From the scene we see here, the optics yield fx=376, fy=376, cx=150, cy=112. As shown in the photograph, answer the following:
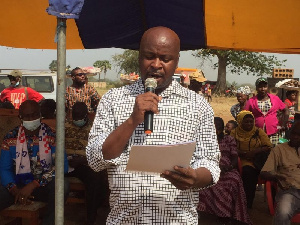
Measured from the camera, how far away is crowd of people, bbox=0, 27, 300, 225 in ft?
4.95

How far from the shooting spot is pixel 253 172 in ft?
17.5

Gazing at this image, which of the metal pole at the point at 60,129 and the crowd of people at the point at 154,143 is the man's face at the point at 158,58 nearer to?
the crowd of people at the point at 154,143

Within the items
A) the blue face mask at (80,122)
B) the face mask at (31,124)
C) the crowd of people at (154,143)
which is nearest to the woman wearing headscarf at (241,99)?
the crowd of people at (154,143)

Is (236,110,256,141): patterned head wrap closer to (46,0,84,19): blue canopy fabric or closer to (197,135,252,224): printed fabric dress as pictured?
(197,135,252,224): printed fabric dress

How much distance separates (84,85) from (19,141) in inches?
125

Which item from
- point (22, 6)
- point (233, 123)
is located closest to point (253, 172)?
point (233, 123)

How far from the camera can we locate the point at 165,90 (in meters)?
1.60

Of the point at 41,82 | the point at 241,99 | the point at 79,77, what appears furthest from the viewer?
the point at 41,82

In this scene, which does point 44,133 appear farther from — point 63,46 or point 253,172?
point 253,172

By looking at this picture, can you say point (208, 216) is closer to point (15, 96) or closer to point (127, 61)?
point (15, 96)

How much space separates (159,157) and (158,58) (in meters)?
0.44

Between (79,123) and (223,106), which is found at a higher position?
(223,106)

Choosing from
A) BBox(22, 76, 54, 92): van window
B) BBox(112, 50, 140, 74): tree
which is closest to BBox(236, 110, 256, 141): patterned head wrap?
BBox(22, 76, 54, 92): van window

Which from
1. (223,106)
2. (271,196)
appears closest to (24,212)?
(271,196)
